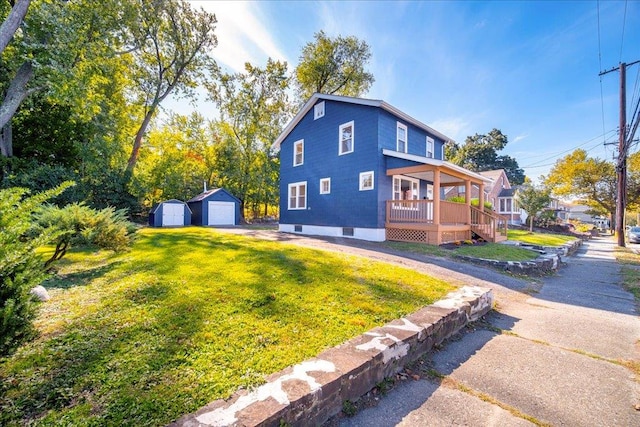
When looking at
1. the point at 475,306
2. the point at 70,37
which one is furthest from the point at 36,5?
the point at 475,306

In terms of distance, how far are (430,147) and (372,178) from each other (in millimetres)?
5710

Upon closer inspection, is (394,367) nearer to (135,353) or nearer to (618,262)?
(135,353)

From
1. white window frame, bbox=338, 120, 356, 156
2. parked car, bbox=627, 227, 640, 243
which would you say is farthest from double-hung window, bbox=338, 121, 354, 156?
parked car, bbox=627, 227, 640, 243

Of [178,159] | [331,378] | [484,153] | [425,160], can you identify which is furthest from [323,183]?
[484,153]

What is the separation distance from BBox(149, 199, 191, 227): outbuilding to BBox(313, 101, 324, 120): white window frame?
1259 cm

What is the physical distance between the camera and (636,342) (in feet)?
11.6

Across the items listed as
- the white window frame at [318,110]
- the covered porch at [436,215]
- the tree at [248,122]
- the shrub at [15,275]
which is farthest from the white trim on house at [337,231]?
the tree at [248,122]

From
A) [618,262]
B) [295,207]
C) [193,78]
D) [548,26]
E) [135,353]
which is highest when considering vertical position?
[193,78]

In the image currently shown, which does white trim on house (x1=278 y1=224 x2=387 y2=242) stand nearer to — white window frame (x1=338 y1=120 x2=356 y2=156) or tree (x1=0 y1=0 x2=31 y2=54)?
white window frame (x1=338 y1=120 x2=356 y2=156)

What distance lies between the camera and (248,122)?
2706 centimetres

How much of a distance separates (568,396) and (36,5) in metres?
16.7

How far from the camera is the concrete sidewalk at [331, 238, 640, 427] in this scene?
210 cm

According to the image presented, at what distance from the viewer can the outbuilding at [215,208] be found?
20484mm

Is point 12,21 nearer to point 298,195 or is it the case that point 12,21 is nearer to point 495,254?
point 298,195
